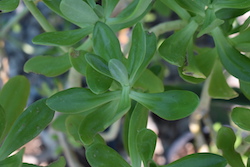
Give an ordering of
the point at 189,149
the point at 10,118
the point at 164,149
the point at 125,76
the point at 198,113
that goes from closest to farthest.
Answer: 1. the point at 125,76
2. the point at 10,118
3. the point at 198,113
4. the point at 189,149
5. the point at 164,149

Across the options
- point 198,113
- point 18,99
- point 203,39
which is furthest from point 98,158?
point 203,39

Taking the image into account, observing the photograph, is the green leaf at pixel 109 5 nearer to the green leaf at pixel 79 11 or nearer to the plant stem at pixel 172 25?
the green leaf at pixel 79 11

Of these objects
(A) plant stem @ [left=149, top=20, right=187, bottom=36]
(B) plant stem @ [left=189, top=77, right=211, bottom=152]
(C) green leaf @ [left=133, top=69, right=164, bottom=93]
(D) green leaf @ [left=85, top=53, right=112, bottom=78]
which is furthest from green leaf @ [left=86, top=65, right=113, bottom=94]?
(B) plant stem @ [left=189, top=77, right=211, bottom=152]

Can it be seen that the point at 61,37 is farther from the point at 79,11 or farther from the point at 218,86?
the point at 218,86

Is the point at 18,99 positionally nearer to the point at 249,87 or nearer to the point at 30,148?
the point at 249,87

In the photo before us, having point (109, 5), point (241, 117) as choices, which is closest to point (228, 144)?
point (241, 117)

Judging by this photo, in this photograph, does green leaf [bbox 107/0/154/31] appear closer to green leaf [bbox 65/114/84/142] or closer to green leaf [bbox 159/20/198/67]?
green leaf [bbox 159/20/198/67]
